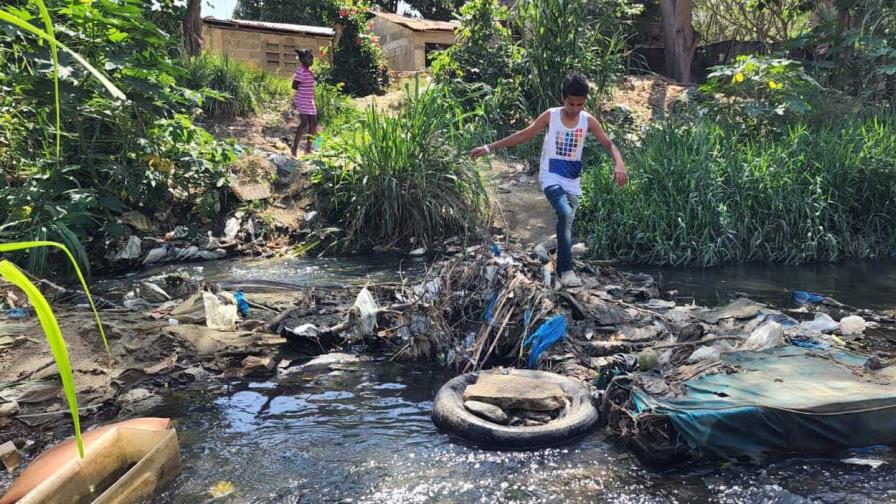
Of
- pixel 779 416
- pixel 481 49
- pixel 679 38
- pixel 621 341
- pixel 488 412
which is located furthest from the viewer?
pixel 679 38

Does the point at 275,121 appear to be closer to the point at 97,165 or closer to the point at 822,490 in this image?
the point at 97,165

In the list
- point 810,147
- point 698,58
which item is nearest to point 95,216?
point 810,147

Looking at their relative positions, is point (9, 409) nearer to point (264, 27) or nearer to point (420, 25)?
point (264, 27)

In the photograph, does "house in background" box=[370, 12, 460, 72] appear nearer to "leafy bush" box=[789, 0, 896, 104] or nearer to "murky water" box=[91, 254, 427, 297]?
"leafy bush" box=[789, 0, 896, 104]

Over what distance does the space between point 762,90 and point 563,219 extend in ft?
20.6

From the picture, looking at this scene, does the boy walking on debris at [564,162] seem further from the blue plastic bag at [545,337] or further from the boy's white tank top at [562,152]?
the blue plastic bag at [545,337]

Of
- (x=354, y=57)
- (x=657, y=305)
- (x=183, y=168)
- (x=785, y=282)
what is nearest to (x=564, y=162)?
(x=657, y=305)

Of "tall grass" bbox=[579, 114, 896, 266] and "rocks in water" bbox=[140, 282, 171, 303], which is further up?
"tall grass" bbox=[579, 114, 896, 266]

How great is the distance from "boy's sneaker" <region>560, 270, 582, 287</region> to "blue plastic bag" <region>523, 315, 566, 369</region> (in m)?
0.84

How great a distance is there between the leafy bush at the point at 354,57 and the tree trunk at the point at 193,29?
3.02m

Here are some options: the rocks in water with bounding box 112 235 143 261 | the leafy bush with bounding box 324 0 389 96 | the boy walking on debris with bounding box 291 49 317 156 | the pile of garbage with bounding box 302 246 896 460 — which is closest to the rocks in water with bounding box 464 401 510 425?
the pile of garbage with bounding box 302 246 896 460

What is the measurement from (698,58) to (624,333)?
1418 centimetres

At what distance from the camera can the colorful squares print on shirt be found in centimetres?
461

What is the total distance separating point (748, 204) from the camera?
23.5ft
